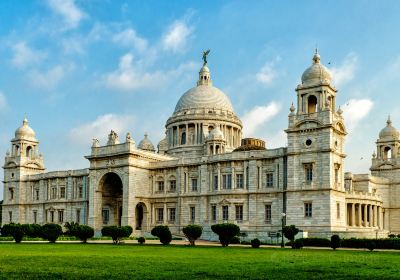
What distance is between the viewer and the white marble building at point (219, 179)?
6216 cm

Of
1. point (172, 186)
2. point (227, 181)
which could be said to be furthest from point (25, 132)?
point (227, 181)

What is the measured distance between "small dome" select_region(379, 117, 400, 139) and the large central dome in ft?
84.6

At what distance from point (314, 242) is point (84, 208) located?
141 ft

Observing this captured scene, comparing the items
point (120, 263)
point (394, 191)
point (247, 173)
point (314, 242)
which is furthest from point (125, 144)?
point (120, 263)

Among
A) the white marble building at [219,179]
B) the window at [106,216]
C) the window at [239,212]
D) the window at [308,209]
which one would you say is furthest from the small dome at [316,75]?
the window at [106,216]

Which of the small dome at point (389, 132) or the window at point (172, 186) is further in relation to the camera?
the small dome at point (389, 132)

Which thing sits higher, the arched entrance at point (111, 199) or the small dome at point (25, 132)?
the small dome at point (25, 132)

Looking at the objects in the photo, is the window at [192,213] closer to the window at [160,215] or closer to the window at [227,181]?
the window at [160,215]

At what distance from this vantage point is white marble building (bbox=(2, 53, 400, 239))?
6216cm

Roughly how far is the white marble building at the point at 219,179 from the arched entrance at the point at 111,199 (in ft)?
0.49

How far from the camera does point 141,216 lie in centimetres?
8006

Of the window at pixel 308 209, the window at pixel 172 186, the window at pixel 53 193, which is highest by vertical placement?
the window at pixel 172 186

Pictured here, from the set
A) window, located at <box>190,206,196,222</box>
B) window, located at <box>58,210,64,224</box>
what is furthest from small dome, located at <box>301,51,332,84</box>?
window, located at <box>58,210,64,224</box>

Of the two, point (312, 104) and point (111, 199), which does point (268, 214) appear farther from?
point (111, 199)
